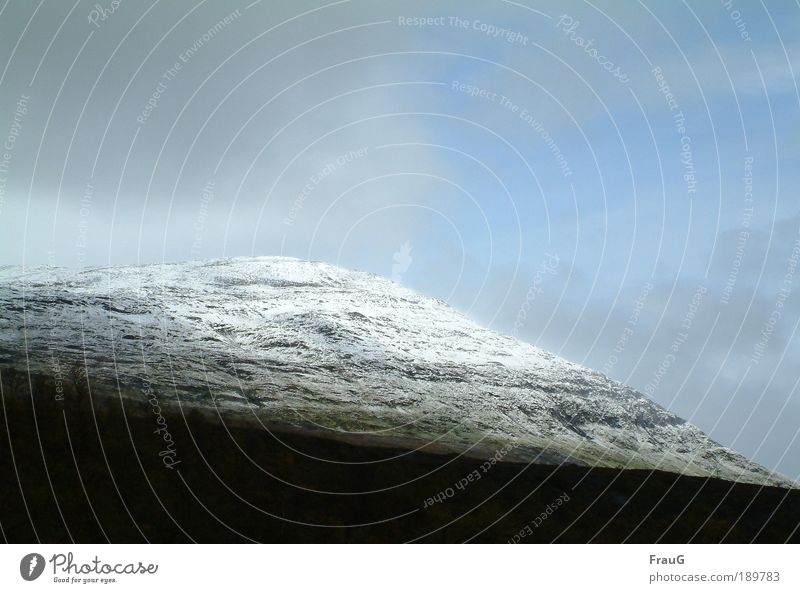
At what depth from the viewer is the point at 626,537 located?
30203 mm

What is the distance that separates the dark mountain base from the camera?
25.5m

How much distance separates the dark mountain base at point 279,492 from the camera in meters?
25.5

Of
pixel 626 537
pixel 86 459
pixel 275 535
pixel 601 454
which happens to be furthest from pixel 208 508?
pixel 601 454

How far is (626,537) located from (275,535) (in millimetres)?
14305
